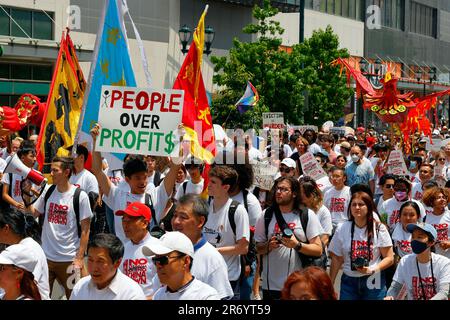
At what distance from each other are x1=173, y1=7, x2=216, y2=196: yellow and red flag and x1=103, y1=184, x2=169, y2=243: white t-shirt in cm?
156

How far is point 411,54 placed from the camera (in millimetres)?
59531

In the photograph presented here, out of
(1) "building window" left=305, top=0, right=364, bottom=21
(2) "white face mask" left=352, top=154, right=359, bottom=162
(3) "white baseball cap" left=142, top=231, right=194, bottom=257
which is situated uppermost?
(1) "building window" left=305, top=0, right=364, bottom=21

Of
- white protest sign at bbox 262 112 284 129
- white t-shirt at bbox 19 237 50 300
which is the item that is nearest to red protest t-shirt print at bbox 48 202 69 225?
white t-shirt at bbox 19 237 50 300

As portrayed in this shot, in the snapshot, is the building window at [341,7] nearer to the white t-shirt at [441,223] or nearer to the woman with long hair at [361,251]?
the white t-shirt at [441,223]

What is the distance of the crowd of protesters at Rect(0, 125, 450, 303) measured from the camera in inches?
202

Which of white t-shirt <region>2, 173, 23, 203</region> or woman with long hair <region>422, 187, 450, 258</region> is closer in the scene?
woman with long hair <region>422, 187, 450, 258</region>

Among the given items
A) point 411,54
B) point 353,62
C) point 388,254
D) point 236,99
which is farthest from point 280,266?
point 411,54

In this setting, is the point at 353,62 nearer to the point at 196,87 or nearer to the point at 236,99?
the point at 236,99

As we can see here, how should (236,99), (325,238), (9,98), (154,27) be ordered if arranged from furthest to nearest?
(154,27)
(9,98)
(236,99)
(325,238)

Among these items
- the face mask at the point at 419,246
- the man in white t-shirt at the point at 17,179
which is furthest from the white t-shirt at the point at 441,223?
the man in white t-shirt at the point at 17,179

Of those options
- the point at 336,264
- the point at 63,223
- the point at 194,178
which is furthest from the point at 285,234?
the point at 194,178

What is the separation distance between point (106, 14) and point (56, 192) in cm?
287

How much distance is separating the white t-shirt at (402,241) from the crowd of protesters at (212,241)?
0.01 metres

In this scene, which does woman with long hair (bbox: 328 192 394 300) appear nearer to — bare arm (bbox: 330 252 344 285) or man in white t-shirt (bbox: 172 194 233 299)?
bare arm (bbox: 330 252 344 285)
